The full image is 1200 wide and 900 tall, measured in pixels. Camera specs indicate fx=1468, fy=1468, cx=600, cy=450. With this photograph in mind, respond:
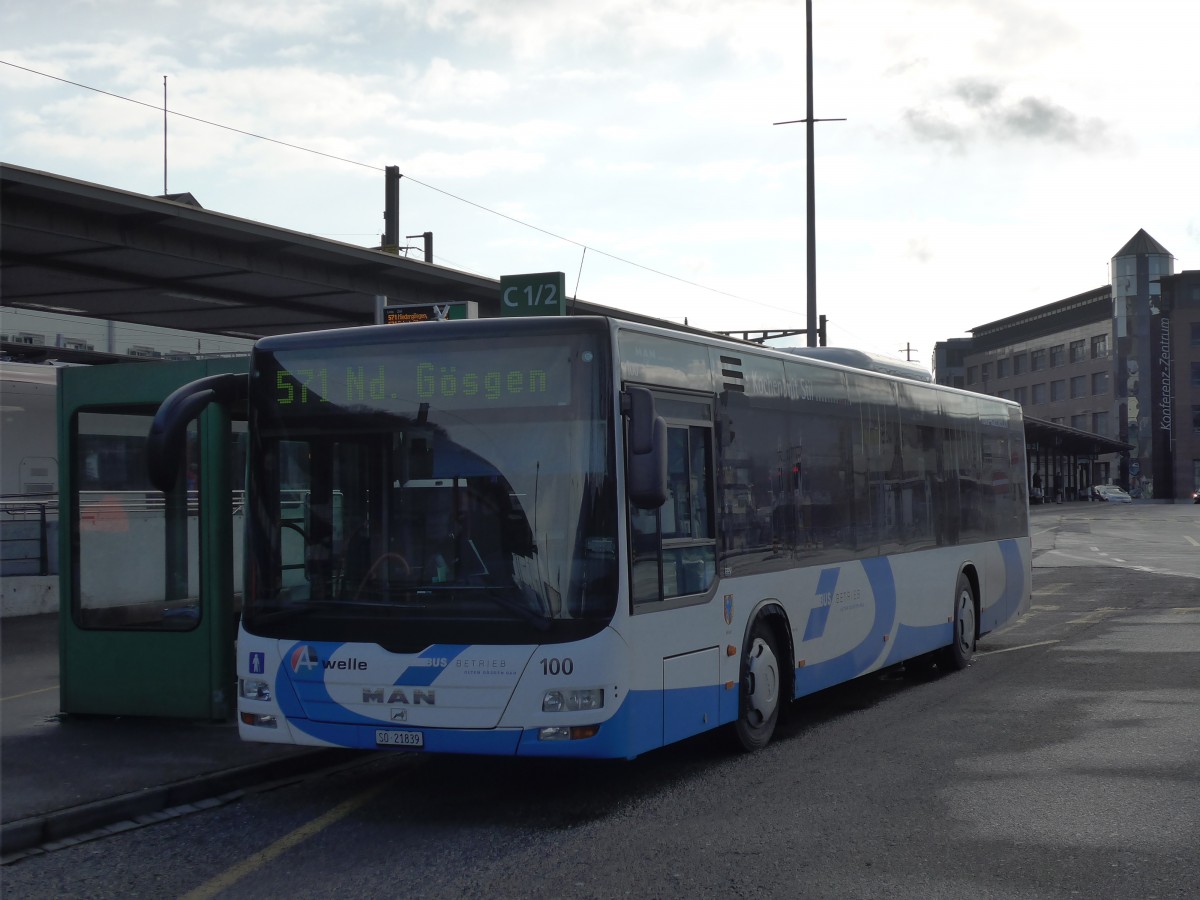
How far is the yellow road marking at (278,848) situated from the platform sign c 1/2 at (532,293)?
9085 mm

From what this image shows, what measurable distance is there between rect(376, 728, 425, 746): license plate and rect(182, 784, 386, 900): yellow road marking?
0.48 metres

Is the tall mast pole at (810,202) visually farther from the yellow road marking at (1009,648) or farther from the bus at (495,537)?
the bus at (495,537)

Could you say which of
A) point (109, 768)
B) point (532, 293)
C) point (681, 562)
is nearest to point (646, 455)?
point (681, 562)

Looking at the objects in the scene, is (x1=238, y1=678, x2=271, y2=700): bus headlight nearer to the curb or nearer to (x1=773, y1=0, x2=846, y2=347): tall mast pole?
the curb

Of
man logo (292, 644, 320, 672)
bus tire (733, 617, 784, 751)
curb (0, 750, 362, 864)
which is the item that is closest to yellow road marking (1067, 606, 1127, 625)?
bus tire (733, 617, 784, 751)

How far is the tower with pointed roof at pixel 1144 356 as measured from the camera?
11188 cm

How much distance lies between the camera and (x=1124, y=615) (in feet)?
65.8

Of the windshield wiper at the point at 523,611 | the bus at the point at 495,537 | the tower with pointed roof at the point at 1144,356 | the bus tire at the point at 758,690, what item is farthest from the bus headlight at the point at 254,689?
the tower with pointed roof at the point at 1144,356

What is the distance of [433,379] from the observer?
7902mm

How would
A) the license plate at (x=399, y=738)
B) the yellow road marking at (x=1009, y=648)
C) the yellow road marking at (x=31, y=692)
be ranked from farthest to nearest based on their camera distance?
the yellow road marking at (x=1009, y=648)
the yellow road marking at (x=31, y=692)
the license plate at (x=399, y=738)

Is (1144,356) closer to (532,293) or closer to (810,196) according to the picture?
(810,196)

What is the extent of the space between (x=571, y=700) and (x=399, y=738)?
0.95m

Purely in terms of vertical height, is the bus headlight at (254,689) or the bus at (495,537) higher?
the bus at (495,537)

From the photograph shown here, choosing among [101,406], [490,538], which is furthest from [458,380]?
[101,406]
